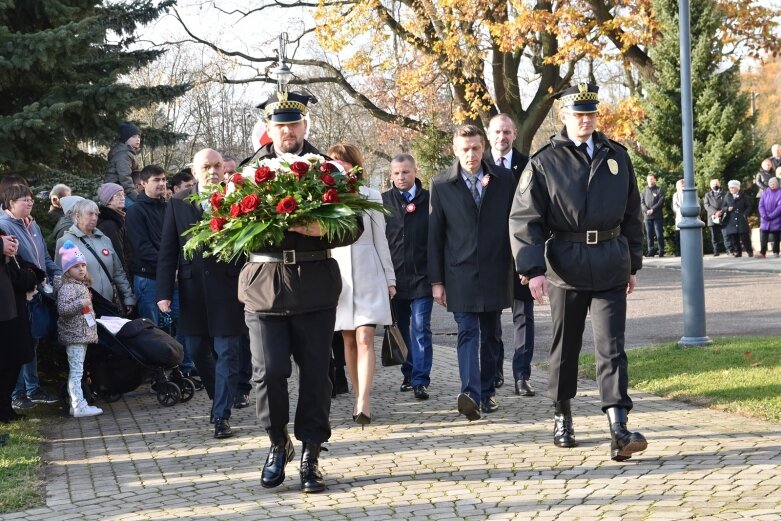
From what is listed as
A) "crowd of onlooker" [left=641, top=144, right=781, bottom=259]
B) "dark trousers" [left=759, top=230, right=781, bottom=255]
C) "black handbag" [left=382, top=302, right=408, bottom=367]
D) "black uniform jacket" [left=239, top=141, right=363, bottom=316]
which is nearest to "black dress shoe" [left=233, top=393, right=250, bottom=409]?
"black handbag" [left=382, top=302, right=408, bottom=367]

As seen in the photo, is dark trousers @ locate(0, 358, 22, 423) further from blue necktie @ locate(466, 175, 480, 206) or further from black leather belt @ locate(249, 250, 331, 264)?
blue necktie @ locate(466, 175, 480, 206)

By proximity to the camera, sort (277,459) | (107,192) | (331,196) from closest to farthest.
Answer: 1. (331,196)
2. (277,459)
3. (107,192)

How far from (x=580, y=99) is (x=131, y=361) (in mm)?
4845

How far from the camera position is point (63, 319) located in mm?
9180

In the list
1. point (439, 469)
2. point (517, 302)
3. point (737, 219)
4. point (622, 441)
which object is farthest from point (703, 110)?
point (439, 469)

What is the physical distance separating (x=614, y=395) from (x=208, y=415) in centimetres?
377

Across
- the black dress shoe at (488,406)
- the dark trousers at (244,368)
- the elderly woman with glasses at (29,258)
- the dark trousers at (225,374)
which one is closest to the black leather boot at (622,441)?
the black dress shoe at (488,406)

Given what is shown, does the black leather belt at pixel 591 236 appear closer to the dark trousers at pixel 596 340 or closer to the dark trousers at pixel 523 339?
the dark trousers at pixel 596 340

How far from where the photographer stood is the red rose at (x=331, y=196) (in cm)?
581

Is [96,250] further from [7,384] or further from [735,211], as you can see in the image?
[735,211]

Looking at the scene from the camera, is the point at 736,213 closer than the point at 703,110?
Yes

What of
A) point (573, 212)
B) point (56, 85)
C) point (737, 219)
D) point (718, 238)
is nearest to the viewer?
point (573, 212)

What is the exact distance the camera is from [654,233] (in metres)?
28.8

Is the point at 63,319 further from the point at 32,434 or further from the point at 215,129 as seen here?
the point at 215,129
